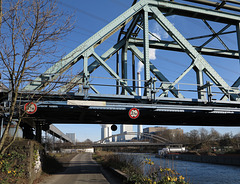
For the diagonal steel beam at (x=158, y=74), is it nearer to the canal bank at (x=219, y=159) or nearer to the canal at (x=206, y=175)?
the canal at (x=206, y=175)

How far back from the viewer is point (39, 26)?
6926 millimetres

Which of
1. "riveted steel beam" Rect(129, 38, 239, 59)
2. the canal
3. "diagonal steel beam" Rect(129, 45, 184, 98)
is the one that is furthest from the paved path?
"riveted steel beam" Rect(129, 38, 239, 59)

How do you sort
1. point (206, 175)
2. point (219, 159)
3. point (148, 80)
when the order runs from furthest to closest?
point (219, 159) → point (206, 175) → point (148, 80)

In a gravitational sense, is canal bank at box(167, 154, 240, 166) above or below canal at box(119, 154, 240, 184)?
below

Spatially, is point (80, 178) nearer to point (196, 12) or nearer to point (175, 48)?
point (175, 48)

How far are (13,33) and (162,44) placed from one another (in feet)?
53.5

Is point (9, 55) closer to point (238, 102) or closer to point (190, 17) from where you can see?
point (238, 102)

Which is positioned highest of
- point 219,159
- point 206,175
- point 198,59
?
point 198,59

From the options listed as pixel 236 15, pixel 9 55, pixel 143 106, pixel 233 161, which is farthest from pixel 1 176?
pixel 233 161

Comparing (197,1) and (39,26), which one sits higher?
(197,1)

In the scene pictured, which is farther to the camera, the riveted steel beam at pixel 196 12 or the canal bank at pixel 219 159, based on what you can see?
the canal bank at pixel 219 159

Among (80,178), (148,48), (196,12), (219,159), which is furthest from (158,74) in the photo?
(219,159)

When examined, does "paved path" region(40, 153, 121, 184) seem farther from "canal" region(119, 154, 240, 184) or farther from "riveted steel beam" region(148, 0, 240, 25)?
"riveted steel beam" region(148, 0, 240, 25)

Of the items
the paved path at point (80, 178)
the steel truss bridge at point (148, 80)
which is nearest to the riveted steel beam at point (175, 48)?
the steel truss bridge at point (148, 80)
